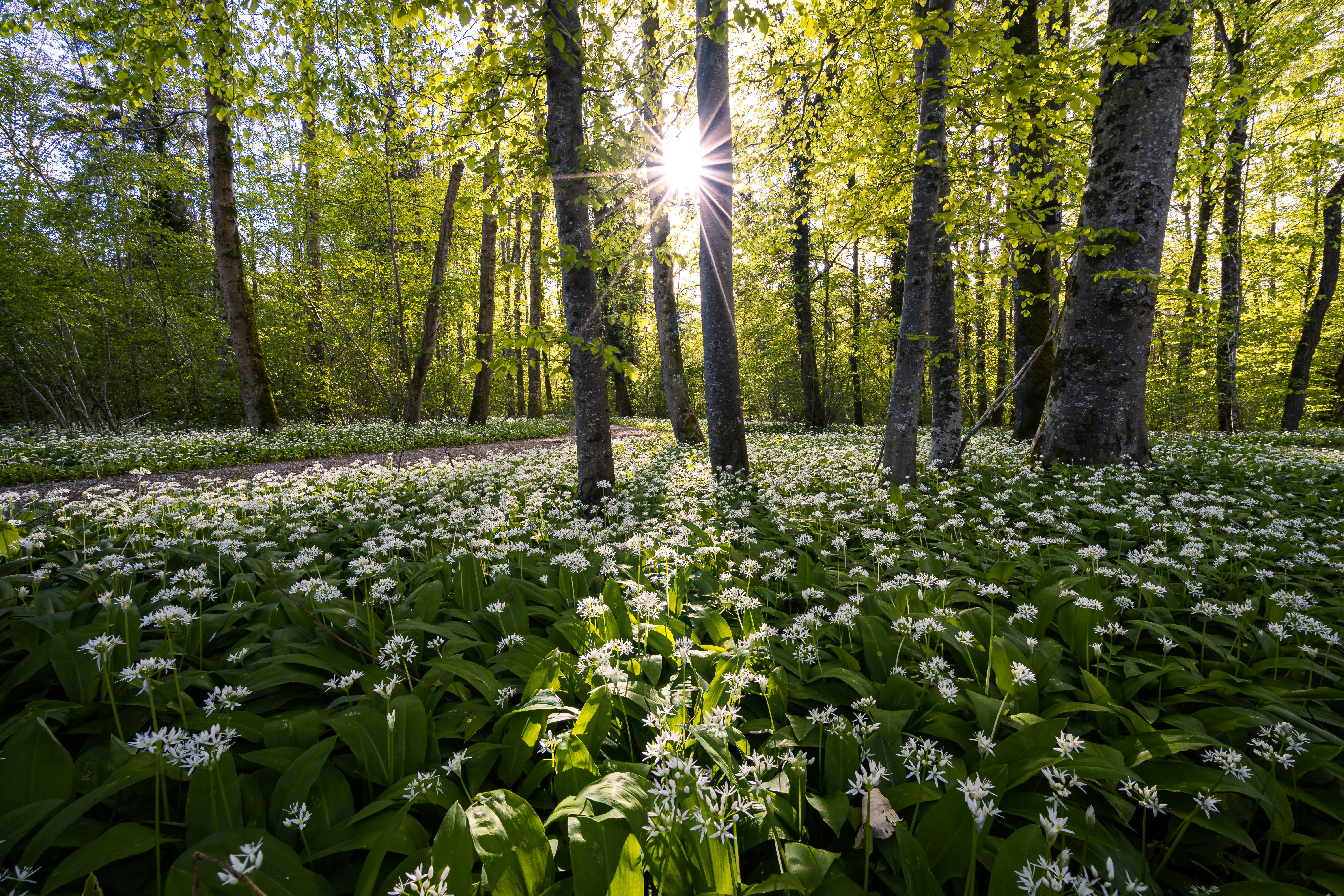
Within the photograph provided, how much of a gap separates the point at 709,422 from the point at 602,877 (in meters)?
6.00

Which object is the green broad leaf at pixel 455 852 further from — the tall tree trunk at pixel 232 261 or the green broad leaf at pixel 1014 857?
the tall tree trunk at pixel 232 261

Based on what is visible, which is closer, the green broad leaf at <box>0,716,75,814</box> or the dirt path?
the green broad leaf at <box>0,716,75,814</box>

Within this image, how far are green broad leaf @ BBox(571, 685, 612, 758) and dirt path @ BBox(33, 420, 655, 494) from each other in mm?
5330

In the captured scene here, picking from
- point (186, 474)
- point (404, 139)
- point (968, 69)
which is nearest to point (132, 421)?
point (186, 474)

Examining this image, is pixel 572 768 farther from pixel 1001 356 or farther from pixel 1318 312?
pixel 1001 356

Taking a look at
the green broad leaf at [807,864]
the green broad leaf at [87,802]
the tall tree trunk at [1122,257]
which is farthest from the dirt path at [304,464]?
the tall tree trunk at [1122,257]

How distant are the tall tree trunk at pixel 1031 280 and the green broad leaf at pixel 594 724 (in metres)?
8.01

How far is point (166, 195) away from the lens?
19.5 metres

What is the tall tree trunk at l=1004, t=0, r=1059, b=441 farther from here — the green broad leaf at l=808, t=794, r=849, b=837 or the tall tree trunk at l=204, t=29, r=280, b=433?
the tall tree trunk at l=204, t=29, r=280, b=433

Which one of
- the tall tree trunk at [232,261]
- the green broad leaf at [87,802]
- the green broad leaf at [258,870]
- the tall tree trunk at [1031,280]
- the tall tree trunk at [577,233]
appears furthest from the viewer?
the tall tree trunk at [232,261]

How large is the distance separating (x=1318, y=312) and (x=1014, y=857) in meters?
22.7

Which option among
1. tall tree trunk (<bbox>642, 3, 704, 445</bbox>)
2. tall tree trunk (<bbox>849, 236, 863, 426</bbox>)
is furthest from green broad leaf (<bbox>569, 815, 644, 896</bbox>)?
tall tree trunk (<bbox>849, 236, 863, 426</bbox>)

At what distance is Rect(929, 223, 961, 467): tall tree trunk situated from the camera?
718cm

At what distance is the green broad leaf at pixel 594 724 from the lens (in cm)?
183
